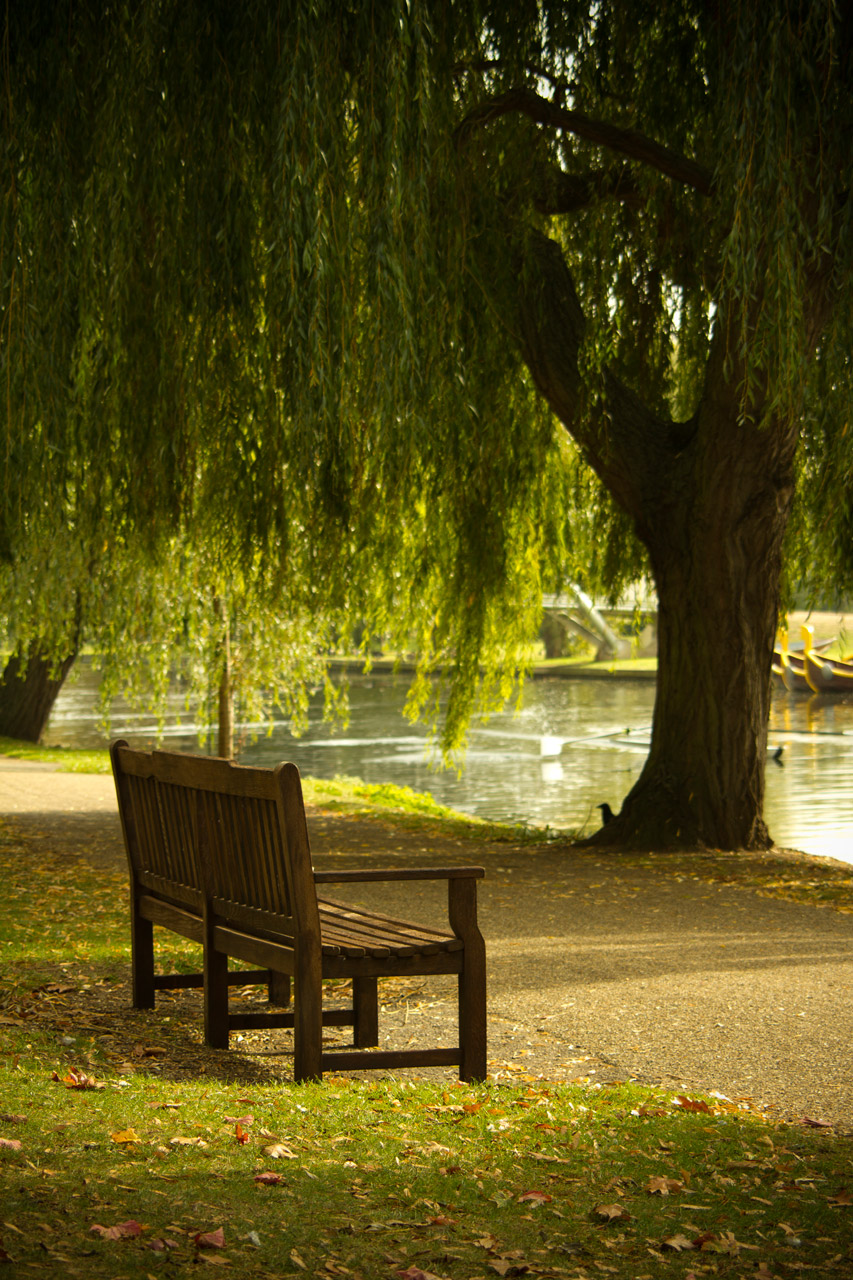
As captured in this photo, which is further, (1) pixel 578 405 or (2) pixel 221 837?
(1) pixel 578 405

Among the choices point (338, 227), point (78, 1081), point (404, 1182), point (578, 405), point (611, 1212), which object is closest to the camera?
point (611, 1212)

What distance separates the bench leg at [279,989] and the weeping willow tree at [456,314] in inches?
93.9

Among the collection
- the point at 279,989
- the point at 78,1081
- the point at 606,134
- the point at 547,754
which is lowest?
the point at 547,754

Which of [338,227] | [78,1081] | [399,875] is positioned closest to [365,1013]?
[399,875]

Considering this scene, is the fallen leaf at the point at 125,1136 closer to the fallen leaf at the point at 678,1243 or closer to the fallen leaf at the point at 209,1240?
the fallen leaf at the point at 209,1240

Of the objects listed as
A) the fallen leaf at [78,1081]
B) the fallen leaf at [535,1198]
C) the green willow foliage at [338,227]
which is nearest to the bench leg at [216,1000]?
the fallen leaf at [78,1081]

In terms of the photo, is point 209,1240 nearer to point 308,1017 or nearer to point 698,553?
point 308,1017

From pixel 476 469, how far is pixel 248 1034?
539 cm

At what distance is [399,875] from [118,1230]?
68.7 inches

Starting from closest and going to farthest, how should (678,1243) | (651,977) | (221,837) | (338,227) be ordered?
1. (678,1243)
2. (221,837)
3. (338,227)
4. (651,977)

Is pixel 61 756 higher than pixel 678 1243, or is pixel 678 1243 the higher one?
pixel 678 1243

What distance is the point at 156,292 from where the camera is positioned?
6848 millimetres

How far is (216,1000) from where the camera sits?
4.90 meters

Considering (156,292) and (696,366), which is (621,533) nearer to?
(696,366)
